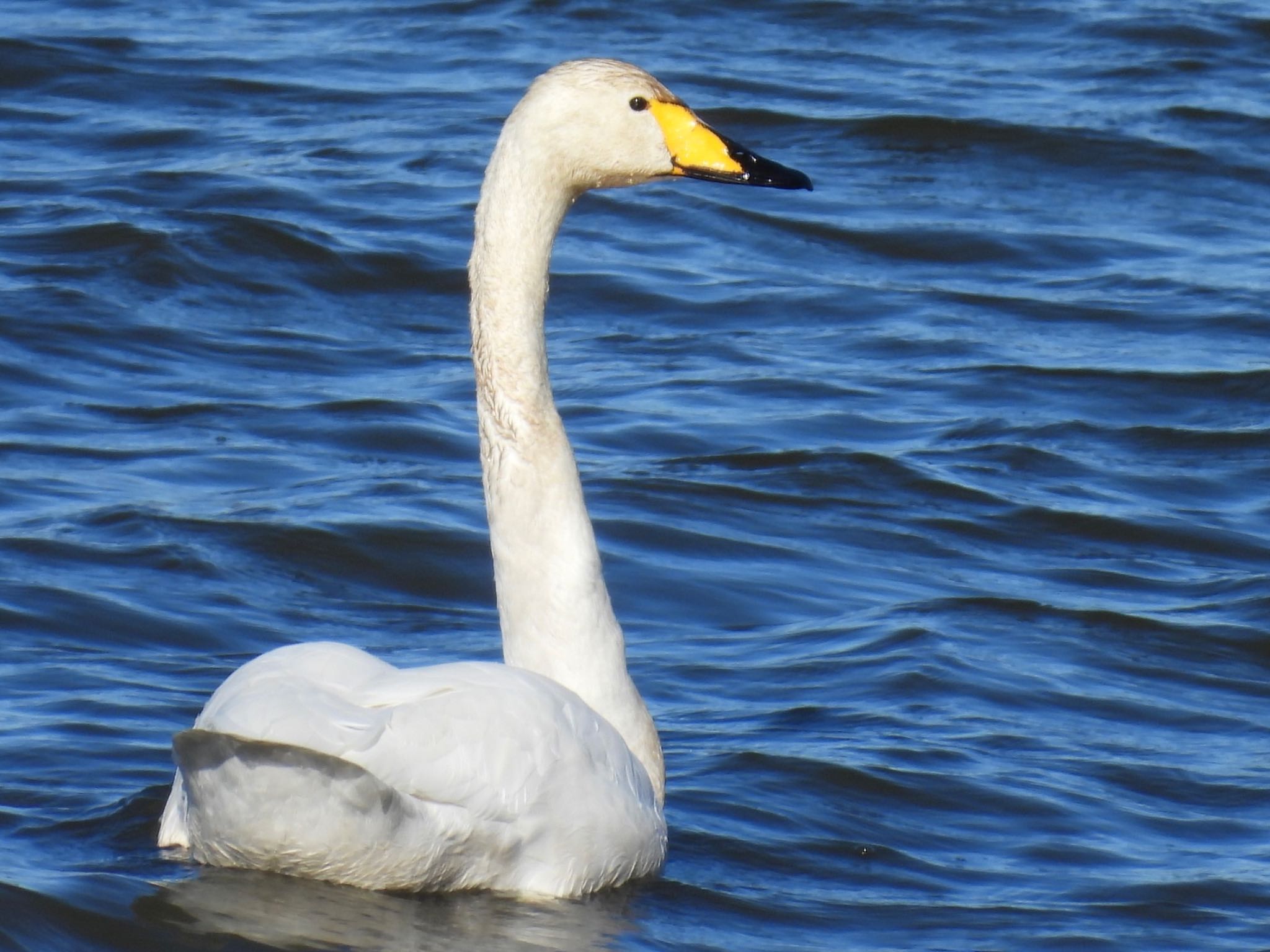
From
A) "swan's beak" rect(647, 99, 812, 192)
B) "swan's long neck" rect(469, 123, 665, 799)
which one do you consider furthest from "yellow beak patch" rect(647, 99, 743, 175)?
"swan's long neck" rect(469, 123, 665, 799)

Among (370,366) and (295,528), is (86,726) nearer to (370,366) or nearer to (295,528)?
(295,528)

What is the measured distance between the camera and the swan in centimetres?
465

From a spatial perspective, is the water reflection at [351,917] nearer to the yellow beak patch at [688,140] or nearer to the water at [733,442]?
the water at [733,442]

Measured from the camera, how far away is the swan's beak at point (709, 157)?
19.4 ft

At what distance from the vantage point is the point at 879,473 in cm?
914

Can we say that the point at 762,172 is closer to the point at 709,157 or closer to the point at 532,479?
the point at 709,157

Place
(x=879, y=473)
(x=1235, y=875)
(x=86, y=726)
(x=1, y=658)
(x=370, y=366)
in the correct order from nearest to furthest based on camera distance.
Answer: (x=1235, y=875)
(x=86, y=726)
(x=1, y=658)
(x=879, y=473)
(x=370, y=366)

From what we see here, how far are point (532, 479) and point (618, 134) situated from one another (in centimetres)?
82

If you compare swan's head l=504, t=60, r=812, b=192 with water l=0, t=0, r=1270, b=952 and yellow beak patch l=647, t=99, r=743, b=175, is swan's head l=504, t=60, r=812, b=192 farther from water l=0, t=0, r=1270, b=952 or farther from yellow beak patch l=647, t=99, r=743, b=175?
water l=0, t=0, r=1270, b=952

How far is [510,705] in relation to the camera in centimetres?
495

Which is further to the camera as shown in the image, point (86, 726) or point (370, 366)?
point (370, 366)

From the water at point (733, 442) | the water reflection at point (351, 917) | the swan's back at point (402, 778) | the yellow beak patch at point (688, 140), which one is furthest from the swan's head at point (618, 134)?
the water reflection at point (351, 917)

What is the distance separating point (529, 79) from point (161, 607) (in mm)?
7185

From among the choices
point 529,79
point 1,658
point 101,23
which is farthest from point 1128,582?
point 101,23
